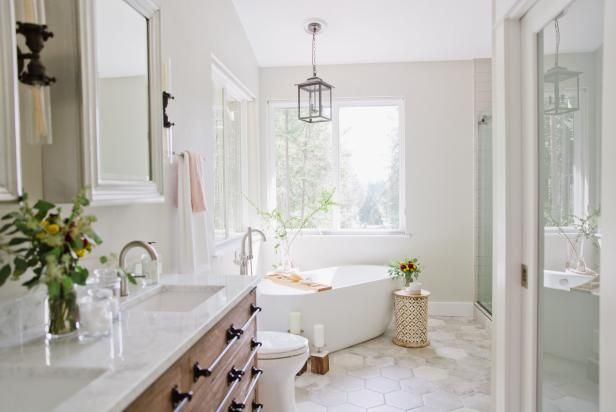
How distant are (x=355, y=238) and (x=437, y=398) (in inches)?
76.2

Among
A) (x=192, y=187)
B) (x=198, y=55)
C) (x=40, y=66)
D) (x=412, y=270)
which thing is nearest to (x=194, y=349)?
(x=40, y=66)

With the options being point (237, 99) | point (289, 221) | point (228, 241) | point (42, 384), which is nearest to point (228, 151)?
point (237, 99)

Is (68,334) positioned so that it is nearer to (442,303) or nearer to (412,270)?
(412,270)

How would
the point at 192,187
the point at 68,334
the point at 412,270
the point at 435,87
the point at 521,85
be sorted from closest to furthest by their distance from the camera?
the point at 68,334
the point at 521,85
the point at 192,187
the point at 412,270
the point at 435,87

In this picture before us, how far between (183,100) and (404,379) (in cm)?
229

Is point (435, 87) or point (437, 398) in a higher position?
point (435, 87)

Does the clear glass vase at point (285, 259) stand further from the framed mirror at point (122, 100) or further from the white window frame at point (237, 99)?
the framed mirror at point (122, 100)

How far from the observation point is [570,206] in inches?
56.8

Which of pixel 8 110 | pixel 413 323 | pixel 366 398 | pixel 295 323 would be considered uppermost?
pixel 8 110

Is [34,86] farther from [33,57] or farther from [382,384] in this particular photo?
[382,384]

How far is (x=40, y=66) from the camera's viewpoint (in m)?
1.12

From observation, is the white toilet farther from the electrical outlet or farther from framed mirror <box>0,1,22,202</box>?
framed mirror <box>0,1,22,202</box>

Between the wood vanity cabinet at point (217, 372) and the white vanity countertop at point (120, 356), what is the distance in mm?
42

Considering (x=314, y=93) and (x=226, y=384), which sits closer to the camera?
(x=226, y=384)
